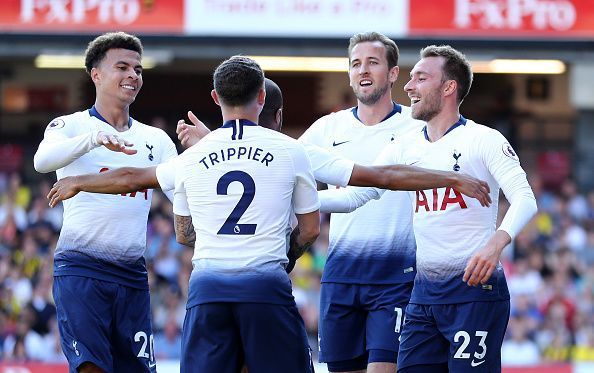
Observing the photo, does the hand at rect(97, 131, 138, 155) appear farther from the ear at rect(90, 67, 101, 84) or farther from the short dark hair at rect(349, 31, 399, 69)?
the short dark hair at rect(349, 31, 399, 69)

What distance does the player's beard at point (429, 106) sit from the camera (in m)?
7.51

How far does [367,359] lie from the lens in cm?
839

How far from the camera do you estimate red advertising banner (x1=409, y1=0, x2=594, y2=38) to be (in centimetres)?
1667

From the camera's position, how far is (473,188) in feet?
22.5

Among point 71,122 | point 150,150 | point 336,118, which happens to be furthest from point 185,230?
point 336,118

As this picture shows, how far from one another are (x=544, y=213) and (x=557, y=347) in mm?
3001

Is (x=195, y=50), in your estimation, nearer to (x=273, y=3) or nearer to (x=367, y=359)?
(x=273, y=3)

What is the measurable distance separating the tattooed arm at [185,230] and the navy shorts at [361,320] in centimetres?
178

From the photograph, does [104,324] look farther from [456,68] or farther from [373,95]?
[456,68]

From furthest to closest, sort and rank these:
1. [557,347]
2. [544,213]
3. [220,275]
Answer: [544,213]
[557,347]
[220,275]

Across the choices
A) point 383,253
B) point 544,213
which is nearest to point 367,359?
point 383,253

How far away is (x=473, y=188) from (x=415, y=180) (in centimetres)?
33

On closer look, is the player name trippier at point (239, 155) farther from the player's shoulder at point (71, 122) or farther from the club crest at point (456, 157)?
the player's shoulder at point (71, 122)

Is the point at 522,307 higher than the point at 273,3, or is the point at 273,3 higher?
the point at 273,3
